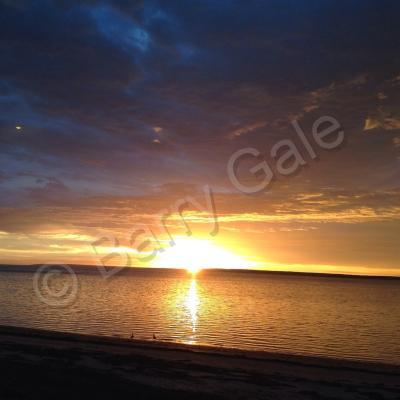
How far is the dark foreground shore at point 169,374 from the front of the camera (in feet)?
42.6

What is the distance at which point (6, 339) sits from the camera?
22438 millimetres

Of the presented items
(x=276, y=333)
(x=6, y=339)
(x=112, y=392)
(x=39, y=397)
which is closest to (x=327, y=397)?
(x=112, y=392)

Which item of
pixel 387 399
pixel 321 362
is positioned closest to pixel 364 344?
pixel 321 362

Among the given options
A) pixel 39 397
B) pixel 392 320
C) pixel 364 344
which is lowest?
pixel 39 397

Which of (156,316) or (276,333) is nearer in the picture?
(276,333)

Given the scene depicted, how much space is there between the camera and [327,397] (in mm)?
13438

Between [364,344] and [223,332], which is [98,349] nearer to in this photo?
[223,332]

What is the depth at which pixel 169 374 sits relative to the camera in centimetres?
1572

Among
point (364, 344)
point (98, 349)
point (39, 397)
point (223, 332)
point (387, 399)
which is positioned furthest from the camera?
point (223, 332)

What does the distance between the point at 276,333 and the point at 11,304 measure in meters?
33.5

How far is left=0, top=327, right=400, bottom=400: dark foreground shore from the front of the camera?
1298 centimetres

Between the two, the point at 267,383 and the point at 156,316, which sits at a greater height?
the point at 156,316

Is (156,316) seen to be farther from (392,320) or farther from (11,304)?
(392,320)

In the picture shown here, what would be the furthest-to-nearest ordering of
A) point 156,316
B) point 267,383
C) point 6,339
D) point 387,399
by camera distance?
1. point 156,316
2. point 6,339
3. point 267,383
4. point 387,399
